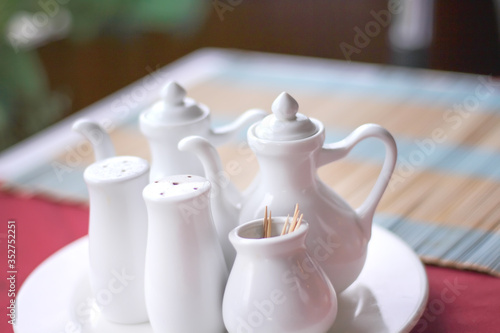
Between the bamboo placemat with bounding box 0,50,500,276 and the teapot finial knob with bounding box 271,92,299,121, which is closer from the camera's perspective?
the teapot finial knob with bounding box 271,92,299,121

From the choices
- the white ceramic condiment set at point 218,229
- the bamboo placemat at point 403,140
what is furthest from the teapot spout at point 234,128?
the bamboo placemat at point 403,140

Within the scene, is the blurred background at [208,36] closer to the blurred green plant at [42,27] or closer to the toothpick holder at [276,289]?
the blurred green plant at [42,27]

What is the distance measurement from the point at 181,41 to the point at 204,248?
2409 mm

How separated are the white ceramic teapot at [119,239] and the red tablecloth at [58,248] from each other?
0.15 m

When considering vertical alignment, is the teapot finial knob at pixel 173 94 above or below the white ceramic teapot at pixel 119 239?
above

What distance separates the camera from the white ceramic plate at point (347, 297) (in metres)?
0.64

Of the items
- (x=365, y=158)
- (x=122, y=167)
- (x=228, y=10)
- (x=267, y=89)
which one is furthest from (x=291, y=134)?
(x=228, y=10)

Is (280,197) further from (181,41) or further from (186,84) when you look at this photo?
(181,41)

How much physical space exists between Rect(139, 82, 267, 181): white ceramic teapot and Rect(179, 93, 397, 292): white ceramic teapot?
2.8 inches

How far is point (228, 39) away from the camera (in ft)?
9.56

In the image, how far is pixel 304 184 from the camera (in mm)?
649

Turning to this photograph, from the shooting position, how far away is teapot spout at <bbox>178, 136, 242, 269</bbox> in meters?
0.64

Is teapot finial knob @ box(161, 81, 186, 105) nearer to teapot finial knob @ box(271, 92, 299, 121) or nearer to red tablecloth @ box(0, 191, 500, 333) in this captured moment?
teapot finial knob @ box(271, 92, 299, 121)

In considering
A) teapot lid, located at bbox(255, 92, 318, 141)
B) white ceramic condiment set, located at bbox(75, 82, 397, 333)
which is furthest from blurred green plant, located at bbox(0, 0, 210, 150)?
teapot lid, located at bbox(255, 92, 318, 141)
